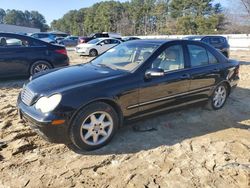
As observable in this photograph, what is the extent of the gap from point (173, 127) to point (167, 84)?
2.59 ft

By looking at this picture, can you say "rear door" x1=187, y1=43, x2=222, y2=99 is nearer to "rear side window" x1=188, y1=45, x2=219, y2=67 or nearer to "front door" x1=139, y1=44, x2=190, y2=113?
"rear side window" x1=188, y1=45, x2=219, y2=67

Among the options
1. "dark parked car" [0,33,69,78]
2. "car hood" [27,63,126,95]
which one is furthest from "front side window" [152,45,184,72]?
"dark parked car" [0,33,69,78]

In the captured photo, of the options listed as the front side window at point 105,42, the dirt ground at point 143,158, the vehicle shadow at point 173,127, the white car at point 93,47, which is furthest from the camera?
the front side window at point 105,42

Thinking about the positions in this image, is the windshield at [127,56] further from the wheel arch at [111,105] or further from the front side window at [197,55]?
the front side window at [197,55]

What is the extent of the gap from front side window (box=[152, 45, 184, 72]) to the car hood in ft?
2.26

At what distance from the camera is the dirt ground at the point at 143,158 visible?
305 cm

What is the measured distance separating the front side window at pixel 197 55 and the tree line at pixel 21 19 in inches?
4142

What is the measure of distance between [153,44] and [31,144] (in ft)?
8.32

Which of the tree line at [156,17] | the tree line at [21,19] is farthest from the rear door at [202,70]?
the tree line at [21,19]

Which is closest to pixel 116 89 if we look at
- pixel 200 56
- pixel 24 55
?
pixel 200 56

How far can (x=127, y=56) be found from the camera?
4.60 m

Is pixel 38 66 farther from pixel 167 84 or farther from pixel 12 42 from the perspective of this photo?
pixel 167 84

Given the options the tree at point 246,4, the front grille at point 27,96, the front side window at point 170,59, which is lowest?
the front grille at point 27,96

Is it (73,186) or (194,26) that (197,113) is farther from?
(194,26)
